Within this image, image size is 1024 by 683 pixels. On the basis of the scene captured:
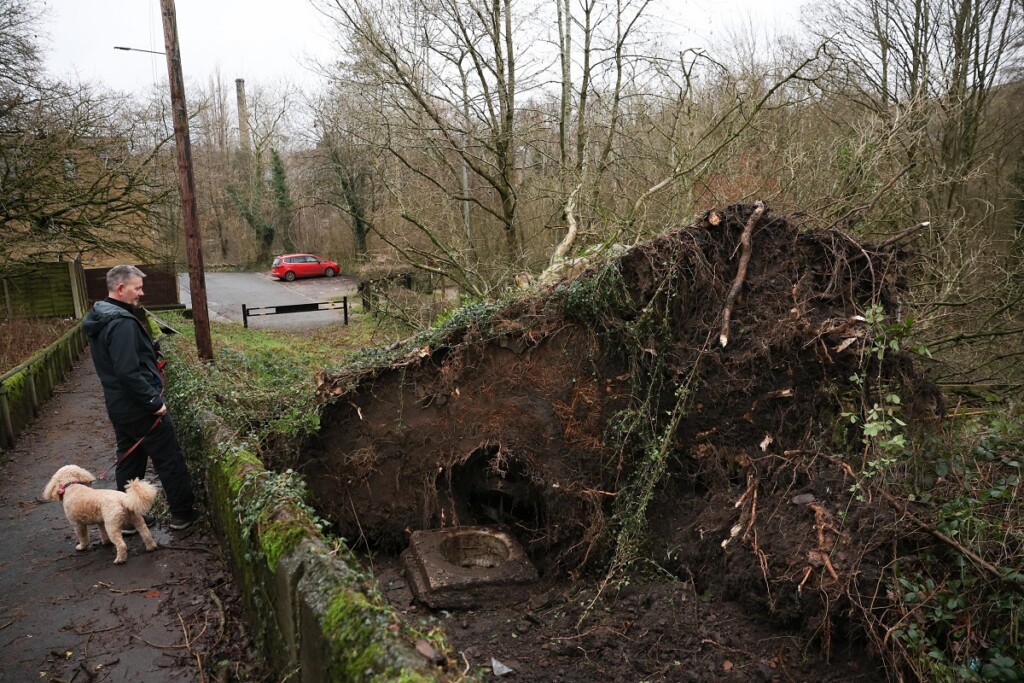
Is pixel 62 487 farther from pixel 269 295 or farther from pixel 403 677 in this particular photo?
pixel 269 295

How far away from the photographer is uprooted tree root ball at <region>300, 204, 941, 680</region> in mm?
5242

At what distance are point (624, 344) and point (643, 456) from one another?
113 cm

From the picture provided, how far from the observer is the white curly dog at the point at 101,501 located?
5.80 m

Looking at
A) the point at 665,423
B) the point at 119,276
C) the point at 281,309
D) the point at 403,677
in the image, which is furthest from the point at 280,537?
the point at 281,309

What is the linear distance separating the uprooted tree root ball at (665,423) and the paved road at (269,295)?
63.7 ft

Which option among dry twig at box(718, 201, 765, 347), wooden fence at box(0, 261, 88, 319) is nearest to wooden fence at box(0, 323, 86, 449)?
wooden fence at box(0, 261, 88, 319)

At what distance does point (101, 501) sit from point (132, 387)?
99 centimetres

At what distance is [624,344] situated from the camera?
690 cm

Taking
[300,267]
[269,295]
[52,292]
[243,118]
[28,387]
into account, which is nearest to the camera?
[28,387]

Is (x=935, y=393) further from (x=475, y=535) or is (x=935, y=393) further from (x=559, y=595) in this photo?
(x=475, y=535)

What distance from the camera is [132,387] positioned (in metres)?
5.98

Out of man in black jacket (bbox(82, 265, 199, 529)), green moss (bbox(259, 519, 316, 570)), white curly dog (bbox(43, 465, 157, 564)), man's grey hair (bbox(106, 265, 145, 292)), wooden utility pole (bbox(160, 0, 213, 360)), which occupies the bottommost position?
white curly dog (bbox(43, 465, 157, 564))

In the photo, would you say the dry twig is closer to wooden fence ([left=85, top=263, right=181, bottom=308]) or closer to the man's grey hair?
the man's grey hair

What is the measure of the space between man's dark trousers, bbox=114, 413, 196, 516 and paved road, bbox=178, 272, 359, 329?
66.1 ft
